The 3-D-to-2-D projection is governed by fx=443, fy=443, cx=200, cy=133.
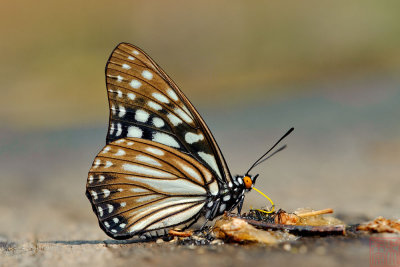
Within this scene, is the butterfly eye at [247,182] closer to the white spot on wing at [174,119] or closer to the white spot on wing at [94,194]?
the white spot on wing at [174,119]

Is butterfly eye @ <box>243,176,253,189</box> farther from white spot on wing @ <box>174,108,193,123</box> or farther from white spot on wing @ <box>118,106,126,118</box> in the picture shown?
white spot on wing @ <box>118,106,126,118</box>

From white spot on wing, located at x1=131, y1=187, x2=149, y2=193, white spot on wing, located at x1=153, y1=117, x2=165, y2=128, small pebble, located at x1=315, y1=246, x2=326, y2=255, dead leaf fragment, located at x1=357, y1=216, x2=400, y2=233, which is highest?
white spot on wing, located at x1=153, y1=117, x2=165, y2=128

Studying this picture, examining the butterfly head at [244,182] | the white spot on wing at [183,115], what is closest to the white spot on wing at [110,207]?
the white spot on wing at [183,115]

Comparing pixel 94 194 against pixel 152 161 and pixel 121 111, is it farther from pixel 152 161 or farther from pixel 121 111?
pixel 121 111

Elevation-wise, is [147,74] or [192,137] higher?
[147,74]

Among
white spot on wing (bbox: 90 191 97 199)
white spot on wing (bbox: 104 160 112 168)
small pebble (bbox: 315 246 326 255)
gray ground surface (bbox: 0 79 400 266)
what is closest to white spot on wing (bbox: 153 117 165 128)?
white spot on wing (bbox: 104 160 112 168)

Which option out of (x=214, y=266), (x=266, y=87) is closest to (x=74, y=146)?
(x=266, y=87)

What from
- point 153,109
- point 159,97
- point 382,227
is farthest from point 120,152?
point 382,227
